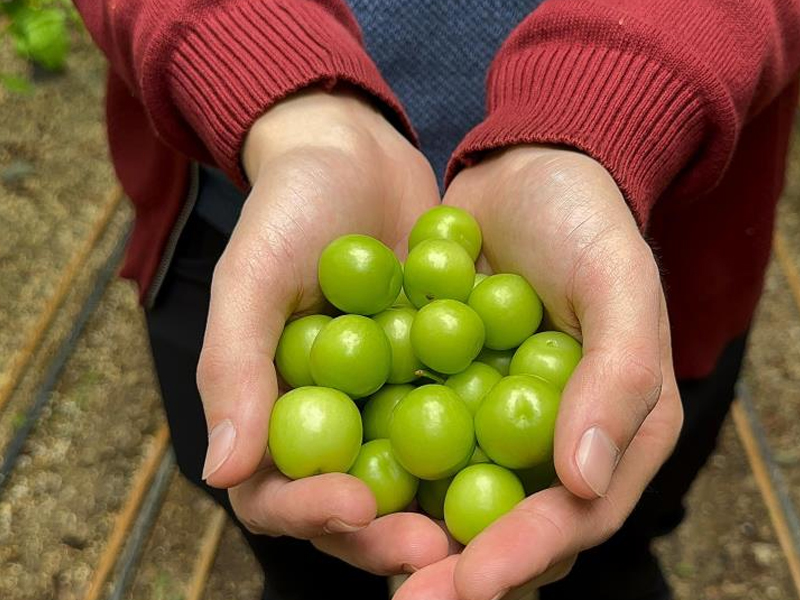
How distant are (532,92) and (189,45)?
1.46 feet

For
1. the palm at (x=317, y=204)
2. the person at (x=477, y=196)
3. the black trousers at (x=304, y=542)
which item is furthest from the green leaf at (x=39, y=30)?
the palm at (x=317, y=204)

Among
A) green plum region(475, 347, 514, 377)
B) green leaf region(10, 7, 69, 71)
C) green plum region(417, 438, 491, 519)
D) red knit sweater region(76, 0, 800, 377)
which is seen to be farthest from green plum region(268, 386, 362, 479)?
green leaf region(10, 7, 69, 71)

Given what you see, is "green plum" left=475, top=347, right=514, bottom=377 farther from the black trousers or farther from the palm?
the black trousers

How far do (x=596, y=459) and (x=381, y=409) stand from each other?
0.30 meters

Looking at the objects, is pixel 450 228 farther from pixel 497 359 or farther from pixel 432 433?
pixel 432 433

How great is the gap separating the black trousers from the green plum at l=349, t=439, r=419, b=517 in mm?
562

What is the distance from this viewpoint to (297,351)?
1051 mm

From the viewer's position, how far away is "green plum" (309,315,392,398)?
99cm

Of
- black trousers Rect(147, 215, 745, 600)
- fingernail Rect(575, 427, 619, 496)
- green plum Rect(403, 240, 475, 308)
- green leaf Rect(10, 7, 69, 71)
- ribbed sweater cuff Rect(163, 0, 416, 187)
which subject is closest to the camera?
fingernail Rect(575, 427, 619, 496)

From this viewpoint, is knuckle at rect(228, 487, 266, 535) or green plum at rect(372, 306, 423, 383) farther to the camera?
green plum at rect(372, 306, 423, 383)

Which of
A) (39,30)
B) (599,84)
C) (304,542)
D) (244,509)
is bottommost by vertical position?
(304,542)

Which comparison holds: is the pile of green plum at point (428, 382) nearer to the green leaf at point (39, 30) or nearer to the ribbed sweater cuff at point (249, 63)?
the ribbed sweater cuff at point (249, 63)

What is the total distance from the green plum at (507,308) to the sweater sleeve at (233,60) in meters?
0.33

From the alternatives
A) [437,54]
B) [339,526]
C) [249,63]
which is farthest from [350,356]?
[437,54]
